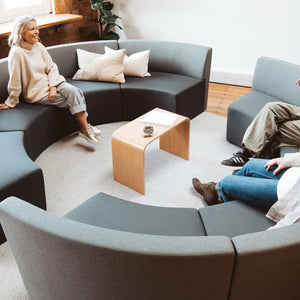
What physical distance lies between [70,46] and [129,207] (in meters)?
2.63

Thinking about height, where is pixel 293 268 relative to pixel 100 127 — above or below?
above

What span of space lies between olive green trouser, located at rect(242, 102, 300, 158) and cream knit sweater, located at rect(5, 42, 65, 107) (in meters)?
1.91

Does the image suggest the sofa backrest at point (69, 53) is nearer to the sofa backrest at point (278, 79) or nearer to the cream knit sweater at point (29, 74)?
the cream knit sweater at point (29, 74)

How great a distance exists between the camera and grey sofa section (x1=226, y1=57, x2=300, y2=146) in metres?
3.40

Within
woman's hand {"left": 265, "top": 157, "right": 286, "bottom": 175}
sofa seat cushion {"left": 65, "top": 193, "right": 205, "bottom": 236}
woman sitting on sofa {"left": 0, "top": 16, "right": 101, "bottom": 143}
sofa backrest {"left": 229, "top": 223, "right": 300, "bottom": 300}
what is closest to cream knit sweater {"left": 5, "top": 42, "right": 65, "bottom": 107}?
woman sitting on sofa {"left": 0, "top": 16, "right": 101, "bottom": 143}

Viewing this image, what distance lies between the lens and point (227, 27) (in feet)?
16.0

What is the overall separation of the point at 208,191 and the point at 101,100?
1.68 metres

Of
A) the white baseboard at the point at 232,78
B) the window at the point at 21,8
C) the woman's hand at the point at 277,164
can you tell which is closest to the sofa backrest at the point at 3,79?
the window at the point at 21,8

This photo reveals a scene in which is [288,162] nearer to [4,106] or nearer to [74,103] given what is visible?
[74,103]

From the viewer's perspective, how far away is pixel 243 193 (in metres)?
2.19

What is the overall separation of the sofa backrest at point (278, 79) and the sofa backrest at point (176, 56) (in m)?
0.62

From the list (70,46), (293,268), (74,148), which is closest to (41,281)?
(293,268)

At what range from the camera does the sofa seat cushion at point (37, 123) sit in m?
3.18

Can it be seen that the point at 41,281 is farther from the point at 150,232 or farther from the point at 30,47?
the point at 30,47
